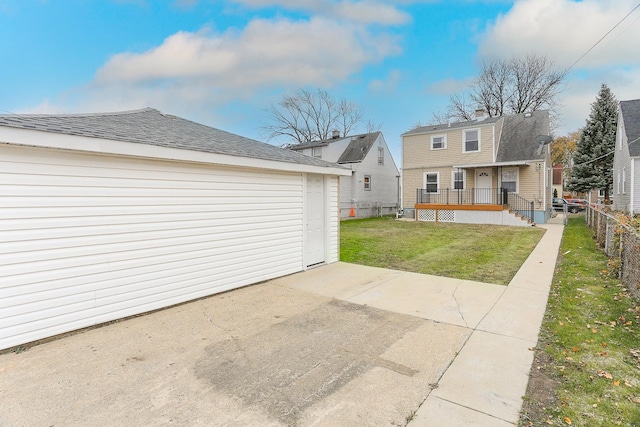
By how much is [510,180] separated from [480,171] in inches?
63.9

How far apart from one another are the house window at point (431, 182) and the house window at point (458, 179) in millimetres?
914

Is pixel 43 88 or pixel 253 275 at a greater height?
pixel 43 88

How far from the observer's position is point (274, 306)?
511 cm

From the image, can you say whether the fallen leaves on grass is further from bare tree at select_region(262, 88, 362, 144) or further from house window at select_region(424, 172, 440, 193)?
bare tree at select_region(262, 88, 362, 144)

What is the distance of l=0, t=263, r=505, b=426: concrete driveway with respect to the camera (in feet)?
8.42

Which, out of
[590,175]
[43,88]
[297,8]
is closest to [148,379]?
[297,8]

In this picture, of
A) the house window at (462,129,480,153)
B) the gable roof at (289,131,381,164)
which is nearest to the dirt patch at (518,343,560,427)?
the house window at (462,129,480,153)

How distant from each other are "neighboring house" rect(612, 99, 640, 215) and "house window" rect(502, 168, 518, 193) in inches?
179

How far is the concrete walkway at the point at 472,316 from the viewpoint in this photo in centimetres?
261

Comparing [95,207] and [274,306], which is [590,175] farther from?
[95,207]

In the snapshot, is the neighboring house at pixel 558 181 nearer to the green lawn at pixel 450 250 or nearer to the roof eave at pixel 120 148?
the green lawn at pixel 450 250

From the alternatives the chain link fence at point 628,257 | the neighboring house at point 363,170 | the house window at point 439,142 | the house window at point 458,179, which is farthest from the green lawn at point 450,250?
the neighboring house at point 363,170

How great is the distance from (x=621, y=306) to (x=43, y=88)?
87.9 feet

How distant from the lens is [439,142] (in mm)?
19734
